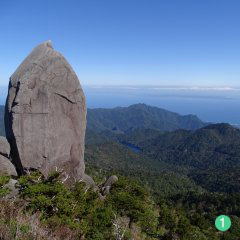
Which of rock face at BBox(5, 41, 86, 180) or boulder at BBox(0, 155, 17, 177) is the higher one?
rock face at BBox(5, 41, 86, 180)

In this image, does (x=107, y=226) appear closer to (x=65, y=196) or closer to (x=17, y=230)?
(x=65, y=196)

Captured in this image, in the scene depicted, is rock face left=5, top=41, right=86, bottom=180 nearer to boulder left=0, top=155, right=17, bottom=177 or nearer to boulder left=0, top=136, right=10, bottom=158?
boulder left=0, top=136, right=10, bottom=158

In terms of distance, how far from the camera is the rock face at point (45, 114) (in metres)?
26.4

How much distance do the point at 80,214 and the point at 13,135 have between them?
904 centimetres

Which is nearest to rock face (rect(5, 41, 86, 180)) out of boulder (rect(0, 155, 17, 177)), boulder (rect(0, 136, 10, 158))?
boulder (rect(0, 136, 10, 158))

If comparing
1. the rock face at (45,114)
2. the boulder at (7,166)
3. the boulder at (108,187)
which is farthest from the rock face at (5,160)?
the boulder at (108,187)

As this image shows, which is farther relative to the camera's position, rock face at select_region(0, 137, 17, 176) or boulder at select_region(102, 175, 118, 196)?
boulder at select_region(102, 175, 118, 196)

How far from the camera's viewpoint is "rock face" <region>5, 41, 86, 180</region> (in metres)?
26.4

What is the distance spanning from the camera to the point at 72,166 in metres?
29.3

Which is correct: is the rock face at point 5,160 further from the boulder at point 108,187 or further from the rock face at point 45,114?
the boulder at point 108,187

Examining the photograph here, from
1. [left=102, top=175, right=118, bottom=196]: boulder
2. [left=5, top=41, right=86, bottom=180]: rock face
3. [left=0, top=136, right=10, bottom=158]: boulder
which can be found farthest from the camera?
[left=102, top=175, right=118, bottom=196]: boulder

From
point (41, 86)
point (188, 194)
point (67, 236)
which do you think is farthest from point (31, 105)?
point (188, 194)

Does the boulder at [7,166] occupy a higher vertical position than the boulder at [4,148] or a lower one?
lower

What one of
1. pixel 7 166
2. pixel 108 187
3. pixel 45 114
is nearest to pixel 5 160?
pixel 7 166
